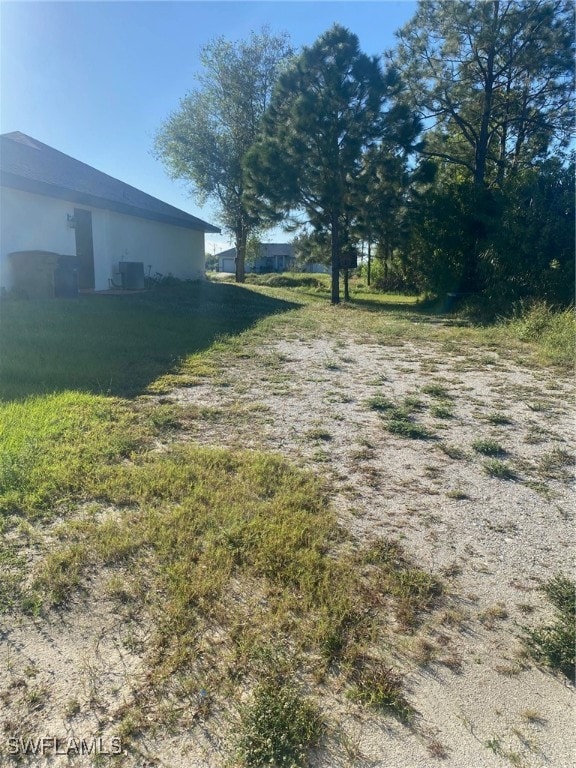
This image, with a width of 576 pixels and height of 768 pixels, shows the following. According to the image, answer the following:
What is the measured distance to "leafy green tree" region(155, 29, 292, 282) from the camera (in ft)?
74.2

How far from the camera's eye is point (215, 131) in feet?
77.2

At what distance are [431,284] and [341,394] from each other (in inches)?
484

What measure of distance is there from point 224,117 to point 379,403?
23.2 m

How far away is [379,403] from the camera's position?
15.5ft

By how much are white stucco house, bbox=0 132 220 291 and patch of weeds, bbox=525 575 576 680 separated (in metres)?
10.6

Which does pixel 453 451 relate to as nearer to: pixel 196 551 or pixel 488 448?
pixel 488 448

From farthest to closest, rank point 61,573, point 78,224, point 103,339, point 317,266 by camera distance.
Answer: point 317,266 < point 78,224 < point 103,339 < point 61,573

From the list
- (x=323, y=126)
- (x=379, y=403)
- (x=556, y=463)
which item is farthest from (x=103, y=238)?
(x=556, y=463)

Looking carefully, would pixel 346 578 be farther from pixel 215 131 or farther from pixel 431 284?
pixel 215 131

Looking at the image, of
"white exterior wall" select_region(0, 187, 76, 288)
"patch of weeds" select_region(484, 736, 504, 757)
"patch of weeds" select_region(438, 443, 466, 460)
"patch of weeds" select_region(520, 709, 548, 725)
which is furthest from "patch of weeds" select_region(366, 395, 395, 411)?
"white exterior wall" select_region(0, 187, 76, 288)

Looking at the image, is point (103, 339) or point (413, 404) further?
point (103, 339)

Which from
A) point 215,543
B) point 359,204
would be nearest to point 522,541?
point 215,543

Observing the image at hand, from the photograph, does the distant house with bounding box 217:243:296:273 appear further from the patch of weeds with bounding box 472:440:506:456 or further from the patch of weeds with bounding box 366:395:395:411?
the patch of weeds with bounding box 472:440:506:456

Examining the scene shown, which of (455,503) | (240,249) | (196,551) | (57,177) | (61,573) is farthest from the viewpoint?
(240,249)
